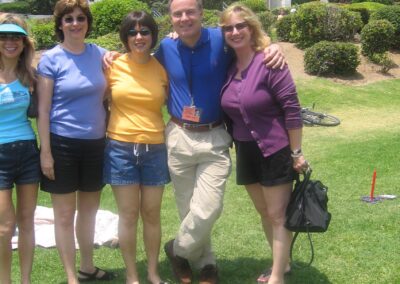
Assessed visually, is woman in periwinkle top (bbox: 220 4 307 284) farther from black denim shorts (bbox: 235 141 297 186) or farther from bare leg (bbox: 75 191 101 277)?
bare leg (bbox: 75 191 101 277)

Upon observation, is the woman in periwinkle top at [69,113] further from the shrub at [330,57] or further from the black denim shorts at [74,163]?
the shrub at [330,57]

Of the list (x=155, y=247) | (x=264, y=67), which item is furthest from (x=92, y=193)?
(x=264, y=67)

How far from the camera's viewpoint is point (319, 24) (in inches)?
580

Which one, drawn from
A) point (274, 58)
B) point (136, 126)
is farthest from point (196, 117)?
point (274, 58)

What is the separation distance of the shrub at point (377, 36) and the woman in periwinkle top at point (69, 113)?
38.1 ft

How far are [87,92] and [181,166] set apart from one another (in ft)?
2.69

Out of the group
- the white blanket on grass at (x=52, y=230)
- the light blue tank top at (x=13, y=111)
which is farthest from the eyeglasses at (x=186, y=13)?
the white blanket on grass at (x=52, y=230)

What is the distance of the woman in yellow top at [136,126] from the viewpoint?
12.3ft

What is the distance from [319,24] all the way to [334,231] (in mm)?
10571

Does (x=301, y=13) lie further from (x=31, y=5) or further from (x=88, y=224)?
(x=31, y=5)

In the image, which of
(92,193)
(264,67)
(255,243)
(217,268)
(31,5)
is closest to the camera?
(264,67)

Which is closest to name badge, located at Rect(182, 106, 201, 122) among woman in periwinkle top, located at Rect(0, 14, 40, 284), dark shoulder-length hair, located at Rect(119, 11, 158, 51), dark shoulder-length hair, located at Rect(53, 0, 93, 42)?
dark shoulder-length hair, located at Rect(119, 11, 158, 51)

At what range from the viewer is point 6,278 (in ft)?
12.6

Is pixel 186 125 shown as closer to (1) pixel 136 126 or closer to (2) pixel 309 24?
(1) pixel 136 126
